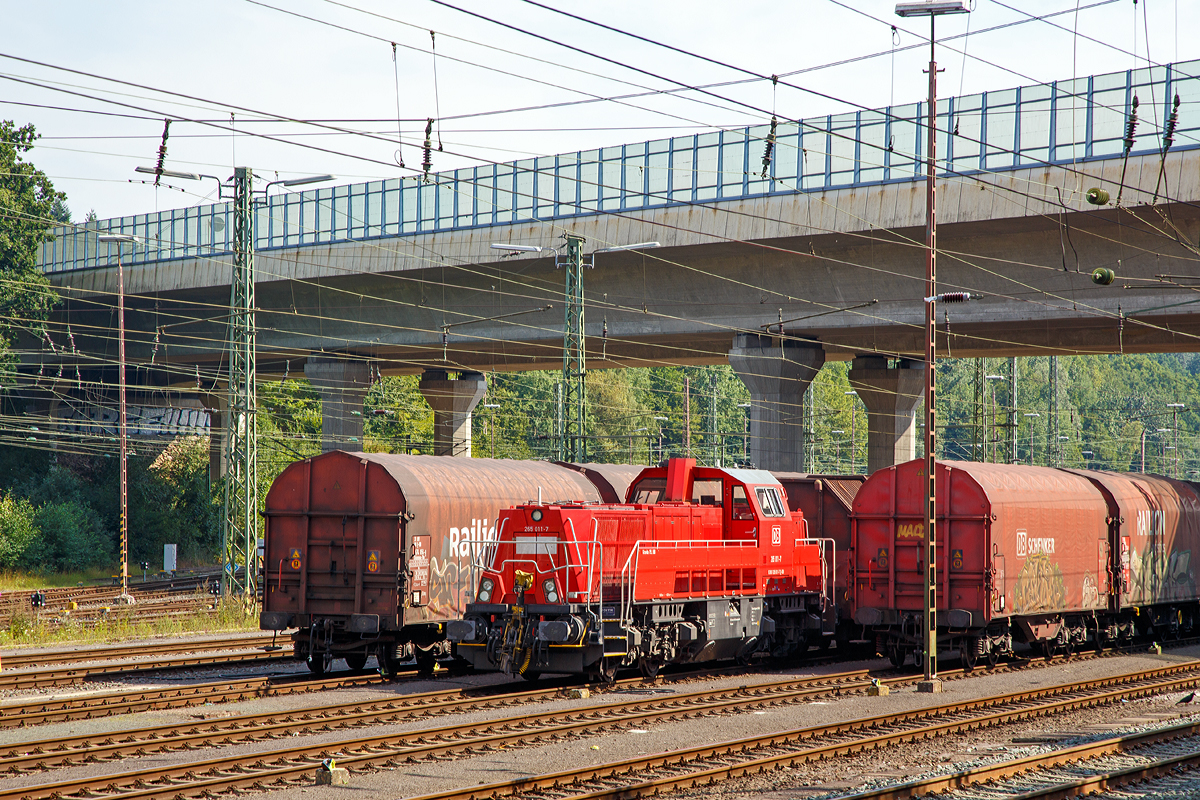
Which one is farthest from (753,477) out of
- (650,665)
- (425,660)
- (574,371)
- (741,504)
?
(574,371)

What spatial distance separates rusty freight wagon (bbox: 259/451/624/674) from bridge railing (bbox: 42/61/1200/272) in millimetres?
7140

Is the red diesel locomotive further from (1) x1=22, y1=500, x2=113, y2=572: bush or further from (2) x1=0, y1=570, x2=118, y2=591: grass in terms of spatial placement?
(1) x1=22, y1=500, x2=113, y2=572: bush

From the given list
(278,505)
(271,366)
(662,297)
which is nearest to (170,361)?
(271,366)

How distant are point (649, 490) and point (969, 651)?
720 centimetres

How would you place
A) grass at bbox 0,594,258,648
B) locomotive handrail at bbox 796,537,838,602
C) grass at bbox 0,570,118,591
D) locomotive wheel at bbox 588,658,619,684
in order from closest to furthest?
locomotive wheel at bbox 588,658,619,684, locomotive handrail at bbox 796,537,838,602, grass at bbox 0,594,258,648, grass at bbox 0,570,118,591

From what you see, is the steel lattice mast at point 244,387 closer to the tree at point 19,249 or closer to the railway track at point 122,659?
the railway track at point 122,659

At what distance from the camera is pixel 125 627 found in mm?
30672

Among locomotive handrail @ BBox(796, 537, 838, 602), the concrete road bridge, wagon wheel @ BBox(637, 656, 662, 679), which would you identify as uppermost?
the concrete road bridge

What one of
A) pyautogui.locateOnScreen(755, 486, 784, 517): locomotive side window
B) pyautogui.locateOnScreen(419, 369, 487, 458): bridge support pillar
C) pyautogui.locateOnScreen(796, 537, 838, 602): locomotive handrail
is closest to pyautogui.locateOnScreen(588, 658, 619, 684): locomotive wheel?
pyautogui.locateOnScreen(755, 486, 784, 517): locomotive side window

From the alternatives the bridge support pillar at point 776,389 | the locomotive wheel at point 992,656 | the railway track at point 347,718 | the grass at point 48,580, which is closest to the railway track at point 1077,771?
the railway track at point 347,718

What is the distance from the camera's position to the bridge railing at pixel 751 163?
2903cm

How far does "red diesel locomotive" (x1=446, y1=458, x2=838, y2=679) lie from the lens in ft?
61.6

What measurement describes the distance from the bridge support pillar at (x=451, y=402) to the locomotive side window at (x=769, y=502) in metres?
32.6

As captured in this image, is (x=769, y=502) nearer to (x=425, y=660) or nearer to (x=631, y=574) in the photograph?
(x=631, y=574)
